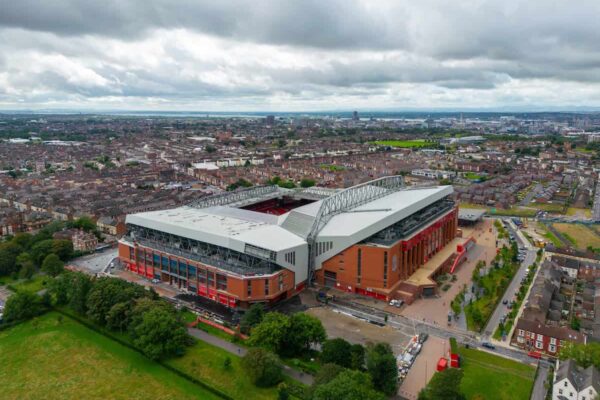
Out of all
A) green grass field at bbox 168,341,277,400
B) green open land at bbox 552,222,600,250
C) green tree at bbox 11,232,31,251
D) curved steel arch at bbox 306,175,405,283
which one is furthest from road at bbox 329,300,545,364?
green tree at bbox 11,232,31,251

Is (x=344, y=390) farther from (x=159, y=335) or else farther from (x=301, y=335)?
(x=159, y=335)

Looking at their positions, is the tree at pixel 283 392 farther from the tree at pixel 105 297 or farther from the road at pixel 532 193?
the road at pixel 532 193

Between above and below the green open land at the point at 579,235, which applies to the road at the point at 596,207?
above

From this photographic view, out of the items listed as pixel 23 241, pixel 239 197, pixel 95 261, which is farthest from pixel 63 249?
pixel 239 197

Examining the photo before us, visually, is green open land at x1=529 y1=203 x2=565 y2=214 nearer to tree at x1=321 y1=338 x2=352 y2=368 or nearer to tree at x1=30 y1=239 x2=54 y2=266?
tree at x1=321 y1=338 x2=352 y2=368

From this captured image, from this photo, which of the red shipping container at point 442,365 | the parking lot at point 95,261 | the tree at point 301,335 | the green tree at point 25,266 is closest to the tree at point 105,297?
the tree at point 301,335

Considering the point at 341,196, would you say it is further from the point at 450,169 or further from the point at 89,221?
the point at 450,169
